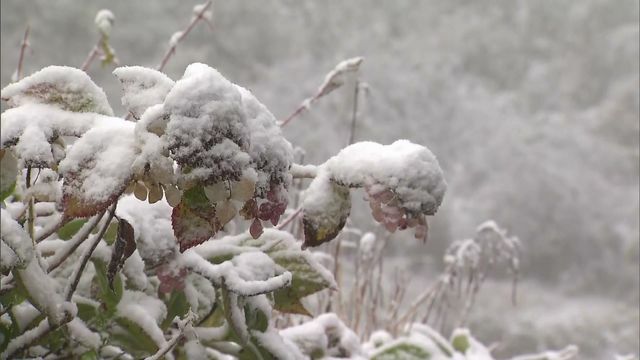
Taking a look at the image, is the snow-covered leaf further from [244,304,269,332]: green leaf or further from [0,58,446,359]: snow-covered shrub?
[244,304,269,332]: green leaf

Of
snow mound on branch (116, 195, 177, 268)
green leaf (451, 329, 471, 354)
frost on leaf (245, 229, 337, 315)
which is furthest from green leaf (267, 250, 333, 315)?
green leaf (451, 329, 471, 354)

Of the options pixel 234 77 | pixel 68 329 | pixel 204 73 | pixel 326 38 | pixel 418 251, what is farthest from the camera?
pixel 326 38

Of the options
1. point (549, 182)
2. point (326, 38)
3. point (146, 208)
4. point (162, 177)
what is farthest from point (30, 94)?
point (326, 38)

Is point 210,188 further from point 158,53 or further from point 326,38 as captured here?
point 326,38

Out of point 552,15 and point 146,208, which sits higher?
point 552,15

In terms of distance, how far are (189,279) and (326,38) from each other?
3253 millimetres

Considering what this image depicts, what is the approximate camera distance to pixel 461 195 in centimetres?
324

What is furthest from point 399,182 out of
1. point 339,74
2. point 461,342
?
point 461,342

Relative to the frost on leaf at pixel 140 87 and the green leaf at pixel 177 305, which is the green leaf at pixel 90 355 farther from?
the frost on leaf at pixel 140 87

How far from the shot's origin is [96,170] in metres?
0.32

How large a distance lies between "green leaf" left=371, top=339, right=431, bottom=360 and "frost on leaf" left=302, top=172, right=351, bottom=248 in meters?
0.53

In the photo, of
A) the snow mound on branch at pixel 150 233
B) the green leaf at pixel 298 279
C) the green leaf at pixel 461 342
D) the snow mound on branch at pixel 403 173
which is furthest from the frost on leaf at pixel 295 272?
the green leaf at pixel 461 342

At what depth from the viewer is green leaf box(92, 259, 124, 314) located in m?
0.50

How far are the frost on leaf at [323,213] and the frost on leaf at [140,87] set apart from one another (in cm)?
10
